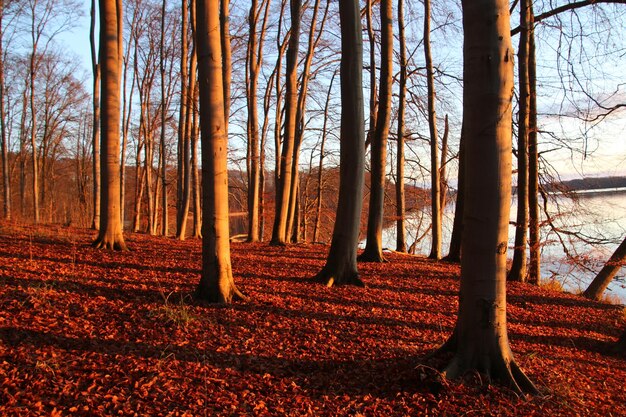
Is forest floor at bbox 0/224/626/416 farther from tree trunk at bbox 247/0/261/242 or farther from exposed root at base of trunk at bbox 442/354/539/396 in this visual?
tree trunk at bbox 247/0/261/242

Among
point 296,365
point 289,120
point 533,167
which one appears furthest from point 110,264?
point 533,167

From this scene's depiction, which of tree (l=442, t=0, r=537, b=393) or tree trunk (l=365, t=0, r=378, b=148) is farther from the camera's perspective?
tree trunk (l=365, t=0, r=378, b=148)

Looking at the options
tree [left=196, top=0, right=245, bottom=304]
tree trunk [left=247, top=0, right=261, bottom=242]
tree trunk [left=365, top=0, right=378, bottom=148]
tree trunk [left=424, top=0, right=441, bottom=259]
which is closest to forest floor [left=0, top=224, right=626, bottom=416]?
tree [left=196, top=0, right=245, bottom=304]

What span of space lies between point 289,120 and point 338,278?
275 inches

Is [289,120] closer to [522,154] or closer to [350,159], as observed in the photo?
[350,159]

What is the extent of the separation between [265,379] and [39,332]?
2104mm

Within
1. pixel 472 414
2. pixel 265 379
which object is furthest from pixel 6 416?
pixel 472 414

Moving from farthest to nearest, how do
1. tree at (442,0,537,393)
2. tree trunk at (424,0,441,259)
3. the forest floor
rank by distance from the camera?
tree trunk at (424,0,441,259) → tree at (442,0,537,393) → the forest floor

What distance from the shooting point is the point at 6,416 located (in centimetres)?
264

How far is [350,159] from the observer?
716 cm

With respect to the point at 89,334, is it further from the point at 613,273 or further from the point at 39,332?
the point at 613,273

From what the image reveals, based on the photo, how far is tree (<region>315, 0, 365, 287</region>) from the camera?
23.3 feet

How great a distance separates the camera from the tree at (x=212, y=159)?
5.18 meters

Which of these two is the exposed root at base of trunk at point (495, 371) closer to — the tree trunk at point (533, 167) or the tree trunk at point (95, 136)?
the tree trunk at point (533, 167)
